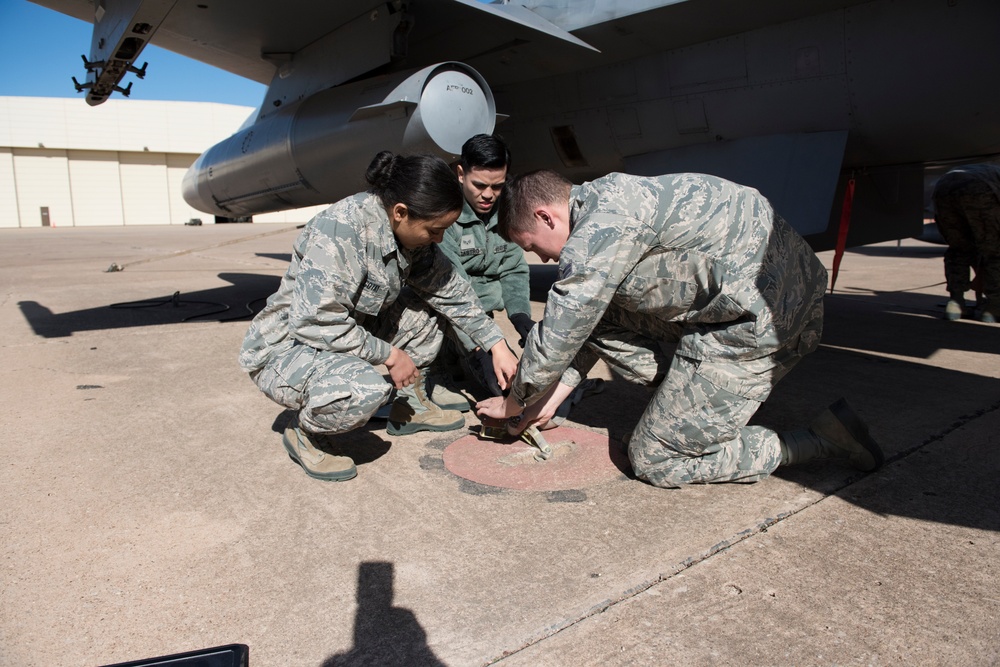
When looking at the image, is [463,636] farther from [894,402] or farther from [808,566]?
[894,402]

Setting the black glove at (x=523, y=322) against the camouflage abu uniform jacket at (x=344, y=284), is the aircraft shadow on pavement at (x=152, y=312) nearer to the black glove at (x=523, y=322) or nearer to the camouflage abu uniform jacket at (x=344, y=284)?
the black glove at (x=523, y=322)

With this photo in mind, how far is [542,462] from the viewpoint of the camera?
2.91m

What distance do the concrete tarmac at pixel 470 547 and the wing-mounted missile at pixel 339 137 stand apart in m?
2.01

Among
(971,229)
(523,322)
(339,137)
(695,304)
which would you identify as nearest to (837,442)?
(695,304)

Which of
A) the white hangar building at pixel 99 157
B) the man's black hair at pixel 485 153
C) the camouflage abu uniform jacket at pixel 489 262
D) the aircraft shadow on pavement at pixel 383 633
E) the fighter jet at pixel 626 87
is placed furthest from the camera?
the white hangar building at pixel 99 157

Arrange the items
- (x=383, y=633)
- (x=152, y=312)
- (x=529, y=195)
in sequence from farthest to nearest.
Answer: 1. (x=152, y=312)
2. (x=529, y=195)
3. (x=383, y=633)

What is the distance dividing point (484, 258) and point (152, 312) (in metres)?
4.01

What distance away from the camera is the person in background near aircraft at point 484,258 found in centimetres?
351

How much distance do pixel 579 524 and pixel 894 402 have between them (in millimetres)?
2173

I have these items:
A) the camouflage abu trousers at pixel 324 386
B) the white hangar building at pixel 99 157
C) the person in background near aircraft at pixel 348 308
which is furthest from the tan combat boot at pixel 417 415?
the white hangar building at pixel 99 157

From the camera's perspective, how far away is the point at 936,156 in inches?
184

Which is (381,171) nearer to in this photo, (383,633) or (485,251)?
(485,251)

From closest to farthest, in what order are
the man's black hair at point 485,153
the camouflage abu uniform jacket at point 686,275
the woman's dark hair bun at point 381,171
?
the camouflage abu uniform jacket at point 686,275 < the woman's dark hair bun at point 381,171 < the man's black hair at point 485,153

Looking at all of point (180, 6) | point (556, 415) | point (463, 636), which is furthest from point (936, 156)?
point (180, 6)
